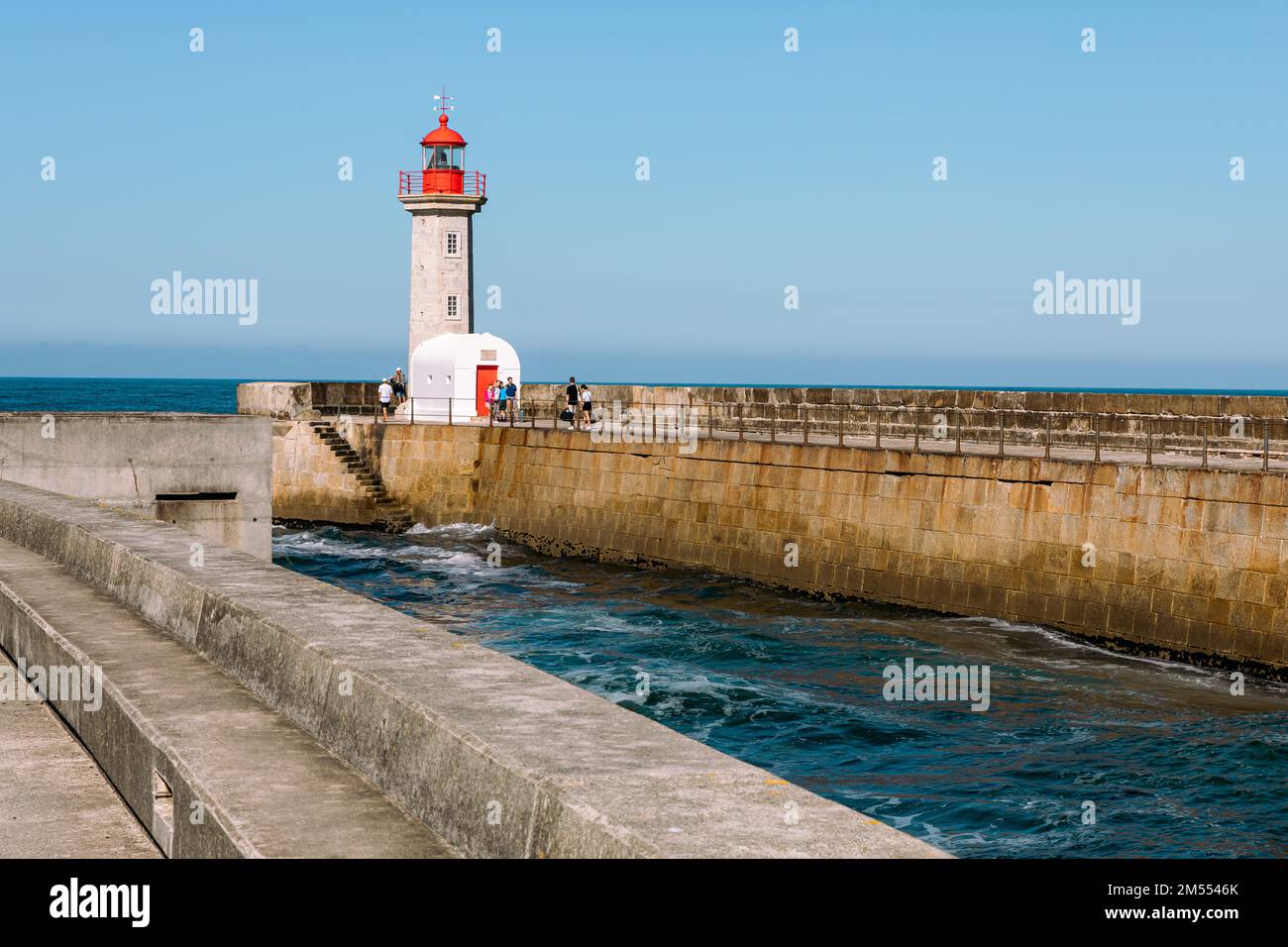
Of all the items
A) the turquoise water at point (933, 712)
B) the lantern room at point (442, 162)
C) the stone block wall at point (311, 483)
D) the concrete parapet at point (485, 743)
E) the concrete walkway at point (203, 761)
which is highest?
the lantern room at point (442, 162)

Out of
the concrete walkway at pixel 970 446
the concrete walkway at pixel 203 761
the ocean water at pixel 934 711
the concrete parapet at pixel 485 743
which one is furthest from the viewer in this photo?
the concrete walkway at pixel 970 446

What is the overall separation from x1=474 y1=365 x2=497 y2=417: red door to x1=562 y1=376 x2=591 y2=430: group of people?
351 centimetres

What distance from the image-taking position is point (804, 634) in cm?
2303

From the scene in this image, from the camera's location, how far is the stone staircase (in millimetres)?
37969

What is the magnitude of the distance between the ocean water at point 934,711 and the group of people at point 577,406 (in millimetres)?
8813

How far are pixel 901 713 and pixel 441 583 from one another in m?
14.0

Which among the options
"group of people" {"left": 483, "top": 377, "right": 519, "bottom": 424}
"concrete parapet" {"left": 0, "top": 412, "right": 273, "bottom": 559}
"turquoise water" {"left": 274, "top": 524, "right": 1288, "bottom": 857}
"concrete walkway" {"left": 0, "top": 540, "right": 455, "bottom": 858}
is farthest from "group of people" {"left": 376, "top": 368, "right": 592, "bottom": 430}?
"concrete walkway" {"left": 0, "top": 540, "right": 455, "bottom": 858}

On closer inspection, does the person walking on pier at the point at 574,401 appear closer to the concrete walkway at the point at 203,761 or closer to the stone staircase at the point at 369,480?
the stone staircase at the point at 369,480

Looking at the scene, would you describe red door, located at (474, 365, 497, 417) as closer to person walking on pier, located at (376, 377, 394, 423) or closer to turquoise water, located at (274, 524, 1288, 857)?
person walking on pier, located at (376, 377, 394, 423)

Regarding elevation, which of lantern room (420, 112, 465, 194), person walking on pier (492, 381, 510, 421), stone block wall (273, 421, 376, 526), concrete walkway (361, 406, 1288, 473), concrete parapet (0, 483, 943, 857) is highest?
lantern room (420, 112, 465, 194)

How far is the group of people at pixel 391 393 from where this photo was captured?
42188mm

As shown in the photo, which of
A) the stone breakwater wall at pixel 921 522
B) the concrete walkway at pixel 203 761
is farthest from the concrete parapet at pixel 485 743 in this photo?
the stone breakwater wall at pixel 921 522

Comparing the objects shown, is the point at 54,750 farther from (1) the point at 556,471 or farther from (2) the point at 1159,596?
(1) the point at 556,471

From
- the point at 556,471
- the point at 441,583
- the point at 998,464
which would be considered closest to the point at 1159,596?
the point at 998,464
